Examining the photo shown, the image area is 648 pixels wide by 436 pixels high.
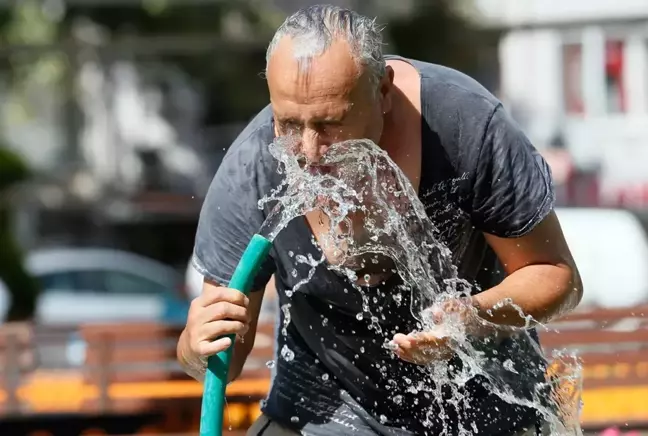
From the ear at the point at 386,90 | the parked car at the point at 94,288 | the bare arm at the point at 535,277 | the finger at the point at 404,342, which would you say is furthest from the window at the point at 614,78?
the finger at the point at 404,342

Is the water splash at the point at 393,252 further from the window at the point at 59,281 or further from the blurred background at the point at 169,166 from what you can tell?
the window at the point at 59,281

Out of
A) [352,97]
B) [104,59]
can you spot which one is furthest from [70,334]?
[104,59]

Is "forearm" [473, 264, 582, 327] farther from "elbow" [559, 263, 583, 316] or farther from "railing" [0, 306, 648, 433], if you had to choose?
"railing" [0, 306, 648, 433]

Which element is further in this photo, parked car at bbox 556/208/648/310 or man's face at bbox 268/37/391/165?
parked car at bbox 556/208/648/310

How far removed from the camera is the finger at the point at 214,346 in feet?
7.98

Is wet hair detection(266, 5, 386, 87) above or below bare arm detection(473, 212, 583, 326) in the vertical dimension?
above

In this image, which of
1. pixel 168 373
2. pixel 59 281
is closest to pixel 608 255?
pixel 168 373

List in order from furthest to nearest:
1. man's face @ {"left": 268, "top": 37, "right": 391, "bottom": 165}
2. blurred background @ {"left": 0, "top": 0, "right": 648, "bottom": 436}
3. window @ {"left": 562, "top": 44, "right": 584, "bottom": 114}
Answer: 1. window @ {"left": 562, "top": 44, "right": 584, "bottom": 114}
2. blurred background @ {"left": 0, "top": 0, "right": 648, "bottom": 436}
3. man's face @ {"left": 268, "top": 37, "right": 391, "bottom": 165}

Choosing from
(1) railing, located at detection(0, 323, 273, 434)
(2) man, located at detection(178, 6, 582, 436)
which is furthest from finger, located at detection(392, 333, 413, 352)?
(1) railing, located at detection(0, 323, 273, 434)

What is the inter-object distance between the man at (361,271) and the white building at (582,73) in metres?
15.5

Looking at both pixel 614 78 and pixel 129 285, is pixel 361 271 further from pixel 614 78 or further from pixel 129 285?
pixel 614 78

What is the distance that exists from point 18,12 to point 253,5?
4.40 metres

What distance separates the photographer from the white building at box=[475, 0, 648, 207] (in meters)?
18.1

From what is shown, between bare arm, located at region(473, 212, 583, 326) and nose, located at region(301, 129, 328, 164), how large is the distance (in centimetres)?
44
